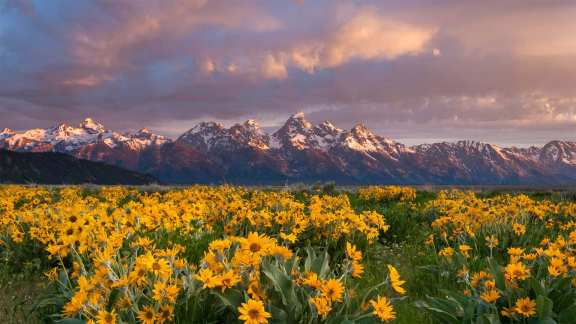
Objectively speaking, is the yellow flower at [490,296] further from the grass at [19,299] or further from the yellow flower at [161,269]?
the grass at [19,299]

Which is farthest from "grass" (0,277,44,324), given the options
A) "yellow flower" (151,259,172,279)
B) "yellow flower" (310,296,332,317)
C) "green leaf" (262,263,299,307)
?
"yellow flower" (310,296,332,317)

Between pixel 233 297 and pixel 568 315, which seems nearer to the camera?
pixel 233 297

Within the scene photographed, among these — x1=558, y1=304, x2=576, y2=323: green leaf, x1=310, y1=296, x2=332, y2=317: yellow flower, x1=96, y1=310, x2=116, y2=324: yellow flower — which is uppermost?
x1=310, y1=296, x2=332, y2=317: yellow flower

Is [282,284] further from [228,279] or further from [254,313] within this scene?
[254,313]

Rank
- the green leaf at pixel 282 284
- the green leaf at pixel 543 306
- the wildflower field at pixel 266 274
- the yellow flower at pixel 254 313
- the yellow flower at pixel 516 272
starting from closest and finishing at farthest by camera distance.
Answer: the yellow flower at pixel 254 313 → the wildflower field at pixel 266 274 → the green leaf at pixel 282 284 → the green leaf at pixel 543 306 → the yellow flower at pixel 516 272

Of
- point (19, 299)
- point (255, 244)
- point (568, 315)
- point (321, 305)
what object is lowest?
point (19, 299)

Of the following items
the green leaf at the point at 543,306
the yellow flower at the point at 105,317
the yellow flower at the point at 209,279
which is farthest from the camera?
the green leaf at the point at 543,306

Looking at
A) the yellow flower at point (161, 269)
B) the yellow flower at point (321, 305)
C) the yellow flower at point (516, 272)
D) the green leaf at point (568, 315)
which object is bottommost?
the green leaf at point (568, 315)

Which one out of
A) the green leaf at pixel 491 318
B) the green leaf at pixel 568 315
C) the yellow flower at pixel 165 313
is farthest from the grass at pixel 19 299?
the green leaf at pixel 568 315

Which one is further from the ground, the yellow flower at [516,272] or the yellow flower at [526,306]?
the yellow flower at [516,272]

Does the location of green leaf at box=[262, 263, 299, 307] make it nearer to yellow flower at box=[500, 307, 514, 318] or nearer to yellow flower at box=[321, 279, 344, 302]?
yellow flower at box=[321, 279, 344, 302]

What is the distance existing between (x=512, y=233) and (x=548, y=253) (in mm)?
3815

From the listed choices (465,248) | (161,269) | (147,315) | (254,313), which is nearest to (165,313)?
(147,315)

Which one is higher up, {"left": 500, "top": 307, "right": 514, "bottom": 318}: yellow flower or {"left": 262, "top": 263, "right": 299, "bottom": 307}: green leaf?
{"left": 262, "top": 263, "right": 299, "bottom": 307}: green leaf
